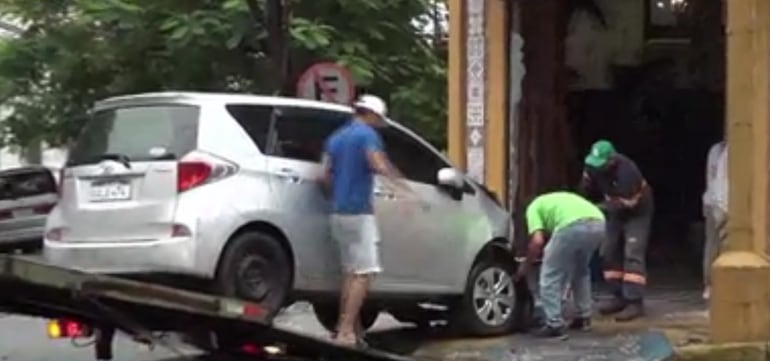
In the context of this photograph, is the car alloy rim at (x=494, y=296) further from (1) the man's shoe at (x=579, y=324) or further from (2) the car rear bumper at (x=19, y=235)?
(2) the car rear bumper at (x=19, y=235)

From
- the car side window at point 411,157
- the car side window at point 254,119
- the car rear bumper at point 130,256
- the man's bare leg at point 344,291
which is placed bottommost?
the man's bare leg at point 344,291

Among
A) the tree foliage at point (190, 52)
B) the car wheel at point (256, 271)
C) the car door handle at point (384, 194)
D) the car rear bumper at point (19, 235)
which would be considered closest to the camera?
the car wheel at point (256, 271)

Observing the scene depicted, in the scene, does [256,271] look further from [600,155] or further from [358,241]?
[600,155]

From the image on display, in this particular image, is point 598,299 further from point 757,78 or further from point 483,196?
point 757,78

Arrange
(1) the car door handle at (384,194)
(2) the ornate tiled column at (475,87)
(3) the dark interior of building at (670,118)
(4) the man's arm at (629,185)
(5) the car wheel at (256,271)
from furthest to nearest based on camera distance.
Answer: (3) the dark interior of building at (670,118) → (2) the ornate tiled column at (475,87) → (4) the man's arm at (629,185) → (1) the car door handle at (384,194) → (5) the car wheel at (256,271)

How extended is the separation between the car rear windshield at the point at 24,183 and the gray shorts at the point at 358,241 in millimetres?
12535

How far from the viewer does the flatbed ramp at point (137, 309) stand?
952 cm

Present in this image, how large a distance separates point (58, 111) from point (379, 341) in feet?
43.1

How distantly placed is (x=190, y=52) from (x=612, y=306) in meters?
9.21

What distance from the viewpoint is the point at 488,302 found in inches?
520

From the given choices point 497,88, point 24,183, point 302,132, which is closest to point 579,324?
point 302,132

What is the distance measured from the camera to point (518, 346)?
41.0 ft

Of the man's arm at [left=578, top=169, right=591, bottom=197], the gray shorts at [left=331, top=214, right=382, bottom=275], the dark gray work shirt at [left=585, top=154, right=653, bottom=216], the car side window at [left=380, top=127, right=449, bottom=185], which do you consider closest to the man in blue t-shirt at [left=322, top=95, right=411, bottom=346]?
the gray shorts at [left=331, top=214, right=382, bottom=275]

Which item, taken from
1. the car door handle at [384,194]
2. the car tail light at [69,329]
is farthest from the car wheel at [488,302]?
the car tail light at [69,329]
